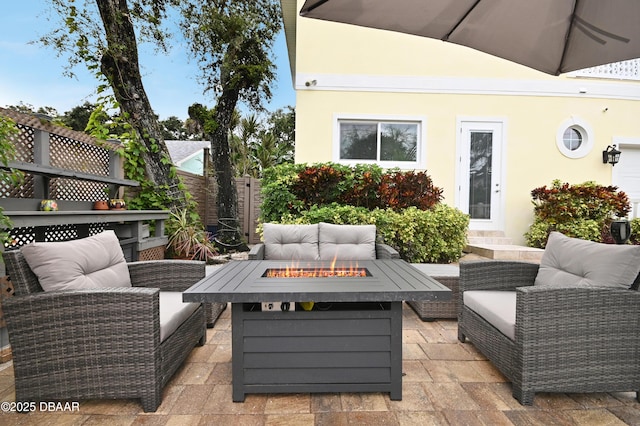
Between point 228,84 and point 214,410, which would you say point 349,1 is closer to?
point 214,410

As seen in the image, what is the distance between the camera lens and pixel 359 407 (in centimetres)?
183

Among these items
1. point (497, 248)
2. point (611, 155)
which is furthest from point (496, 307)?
point (611, 155)

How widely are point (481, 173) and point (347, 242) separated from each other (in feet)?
12.9

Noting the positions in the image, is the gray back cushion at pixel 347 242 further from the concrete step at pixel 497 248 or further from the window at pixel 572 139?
the window at pixel 572 139

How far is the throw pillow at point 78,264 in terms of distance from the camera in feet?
5.85

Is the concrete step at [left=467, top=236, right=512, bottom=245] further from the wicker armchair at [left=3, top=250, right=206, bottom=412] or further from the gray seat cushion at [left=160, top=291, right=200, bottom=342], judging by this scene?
the wicker armchair at [left=3, top=250, right=206, bottom=412]

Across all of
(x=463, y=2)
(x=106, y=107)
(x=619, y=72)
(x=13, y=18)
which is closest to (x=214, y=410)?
(x=463, y=2)

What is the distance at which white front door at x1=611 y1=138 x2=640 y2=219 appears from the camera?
21.1ft

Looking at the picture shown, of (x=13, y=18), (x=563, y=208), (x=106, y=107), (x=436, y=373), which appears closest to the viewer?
(x=436, y=373)

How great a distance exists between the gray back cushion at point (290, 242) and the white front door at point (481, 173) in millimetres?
3729

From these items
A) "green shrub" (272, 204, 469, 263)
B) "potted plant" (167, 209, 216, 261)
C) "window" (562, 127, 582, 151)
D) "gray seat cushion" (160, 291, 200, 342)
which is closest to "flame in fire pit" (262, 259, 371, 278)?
"gray seat cushion" (160, 291, 200, 342)

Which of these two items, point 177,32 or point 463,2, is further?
point 177,32

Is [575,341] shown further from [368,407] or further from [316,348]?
[316,348]

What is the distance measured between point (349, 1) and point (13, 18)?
749 cm
